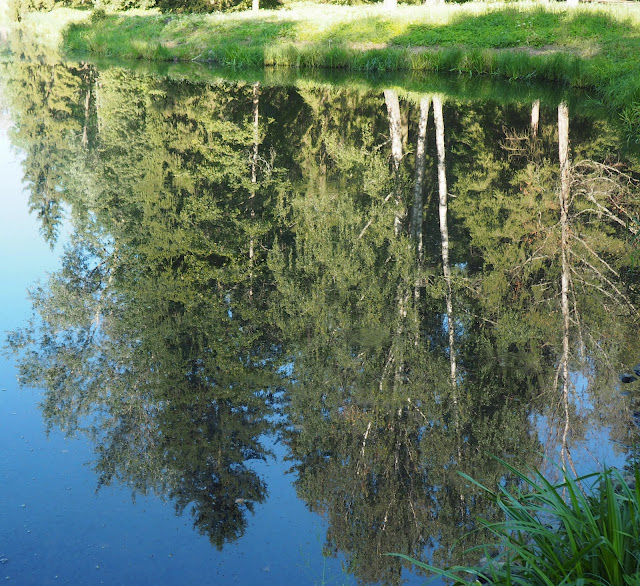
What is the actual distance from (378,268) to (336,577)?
521cm

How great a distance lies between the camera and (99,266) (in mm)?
8945

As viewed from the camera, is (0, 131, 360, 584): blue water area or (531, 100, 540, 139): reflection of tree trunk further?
(531, 100, 540, 139): reflection of tree trunk

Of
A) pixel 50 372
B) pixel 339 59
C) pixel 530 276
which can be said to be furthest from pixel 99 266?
pixel 339 59

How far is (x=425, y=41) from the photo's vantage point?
80.6ft

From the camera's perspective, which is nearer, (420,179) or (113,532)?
(113,532)

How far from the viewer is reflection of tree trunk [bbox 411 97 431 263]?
404 inches

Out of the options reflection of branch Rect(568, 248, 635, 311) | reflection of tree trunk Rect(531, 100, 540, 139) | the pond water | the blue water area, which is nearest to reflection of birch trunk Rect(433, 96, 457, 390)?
the pond water

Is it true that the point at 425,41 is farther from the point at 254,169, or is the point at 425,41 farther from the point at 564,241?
the point at 564,241

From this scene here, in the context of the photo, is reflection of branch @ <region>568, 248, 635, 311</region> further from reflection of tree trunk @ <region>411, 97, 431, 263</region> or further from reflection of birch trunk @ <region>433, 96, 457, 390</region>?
reflection of tree trunk @ <region>411, 97, 431, 263</region>

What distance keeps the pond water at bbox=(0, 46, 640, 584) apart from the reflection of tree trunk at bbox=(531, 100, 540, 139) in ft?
1.98

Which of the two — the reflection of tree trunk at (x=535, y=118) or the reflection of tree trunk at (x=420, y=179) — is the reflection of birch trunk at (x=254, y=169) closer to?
the reflection of tree trunk at (x=420, y=179)

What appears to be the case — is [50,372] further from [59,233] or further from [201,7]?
[201,7]

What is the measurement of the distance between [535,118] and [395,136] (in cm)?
361

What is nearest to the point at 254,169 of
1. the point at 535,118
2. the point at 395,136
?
the point at 395,136
